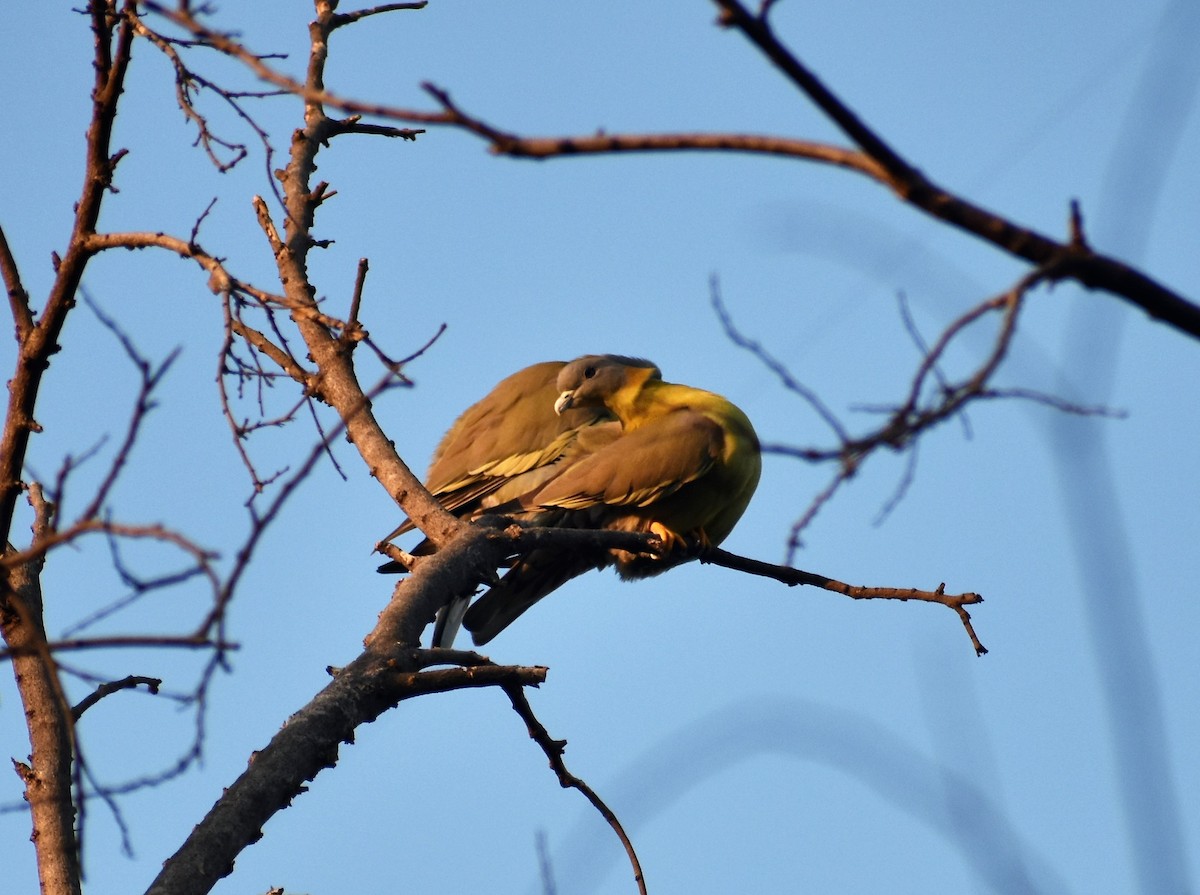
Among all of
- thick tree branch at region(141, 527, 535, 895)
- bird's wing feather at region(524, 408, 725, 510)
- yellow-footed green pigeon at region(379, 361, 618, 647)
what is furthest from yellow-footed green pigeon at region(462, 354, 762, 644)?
thick tree branch at region(141, 527, 535, 895)

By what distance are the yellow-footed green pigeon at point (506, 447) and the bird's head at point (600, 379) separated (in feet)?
0.50

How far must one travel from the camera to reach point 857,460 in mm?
1409

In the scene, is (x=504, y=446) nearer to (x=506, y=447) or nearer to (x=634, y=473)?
(x=506, y=447)

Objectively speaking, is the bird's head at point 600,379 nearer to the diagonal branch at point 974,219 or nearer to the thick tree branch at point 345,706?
the thick tree branch at point 345,706

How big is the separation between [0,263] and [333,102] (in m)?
2.09

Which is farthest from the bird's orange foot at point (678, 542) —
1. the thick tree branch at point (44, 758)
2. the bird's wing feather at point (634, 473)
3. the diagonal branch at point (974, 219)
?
the diagonal branch at point (974, 219)

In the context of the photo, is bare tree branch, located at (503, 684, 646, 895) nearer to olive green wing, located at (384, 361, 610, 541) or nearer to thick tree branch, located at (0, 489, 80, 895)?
thick tree branch, located at (0, 489, 80, 895)

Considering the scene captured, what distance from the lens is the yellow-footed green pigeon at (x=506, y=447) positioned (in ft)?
20.9

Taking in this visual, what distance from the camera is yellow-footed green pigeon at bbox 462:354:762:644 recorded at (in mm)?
5051

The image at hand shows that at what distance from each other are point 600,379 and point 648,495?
127 centimetres

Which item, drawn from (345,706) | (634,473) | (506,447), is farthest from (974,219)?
A: (506,447)

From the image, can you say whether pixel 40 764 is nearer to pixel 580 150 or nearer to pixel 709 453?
pixel 580 150

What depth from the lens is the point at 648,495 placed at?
5.14m

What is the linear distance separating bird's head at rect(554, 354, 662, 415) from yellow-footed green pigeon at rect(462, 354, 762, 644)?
17.9 inches
